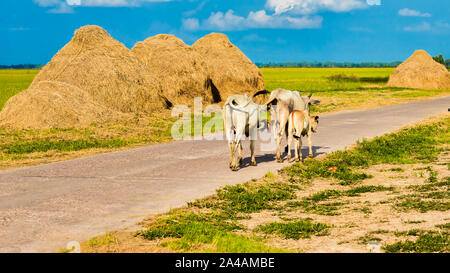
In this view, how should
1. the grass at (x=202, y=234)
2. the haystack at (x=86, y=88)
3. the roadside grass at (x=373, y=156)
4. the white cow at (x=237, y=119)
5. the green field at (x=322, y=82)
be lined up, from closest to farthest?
the grass at (x=202, y=234) < the roadside grass at (x=373, y=156) < the white cow at (x=237, y=119) < the haystack at (x=86, y=88) < the green field at (x=322, y=82)

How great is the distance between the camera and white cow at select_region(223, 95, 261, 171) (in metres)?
12.0

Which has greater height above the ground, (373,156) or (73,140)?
(73,140)

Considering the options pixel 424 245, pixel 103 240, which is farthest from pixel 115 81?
pixel 424 245

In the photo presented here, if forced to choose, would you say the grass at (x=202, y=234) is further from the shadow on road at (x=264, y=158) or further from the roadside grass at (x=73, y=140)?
the roadside grass at (x=73, y=140)

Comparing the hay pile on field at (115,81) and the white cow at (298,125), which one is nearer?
the white cow at (298,125)

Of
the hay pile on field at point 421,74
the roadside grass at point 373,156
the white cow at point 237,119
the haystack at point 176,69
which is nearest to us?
the roadside grass at point 373,156

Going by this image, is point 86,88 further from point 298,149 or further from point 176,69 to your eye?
point 298,149

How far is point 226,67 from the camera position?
1222 inches

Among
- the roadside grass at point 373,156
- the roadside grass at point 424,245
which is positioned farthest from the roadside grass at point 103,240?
the roadside grass at point 373,156

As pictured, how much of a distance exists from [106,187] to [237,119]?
344 cm

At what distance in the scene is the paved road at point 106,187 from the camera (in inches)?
295

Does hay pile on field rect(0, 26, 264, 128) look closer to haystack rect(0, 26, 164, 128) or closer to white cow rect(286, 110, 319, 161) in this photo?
haystack rect(0, 26, 164, 128)

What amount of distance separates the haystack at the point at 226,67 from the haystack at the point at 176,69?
1.83 meters
